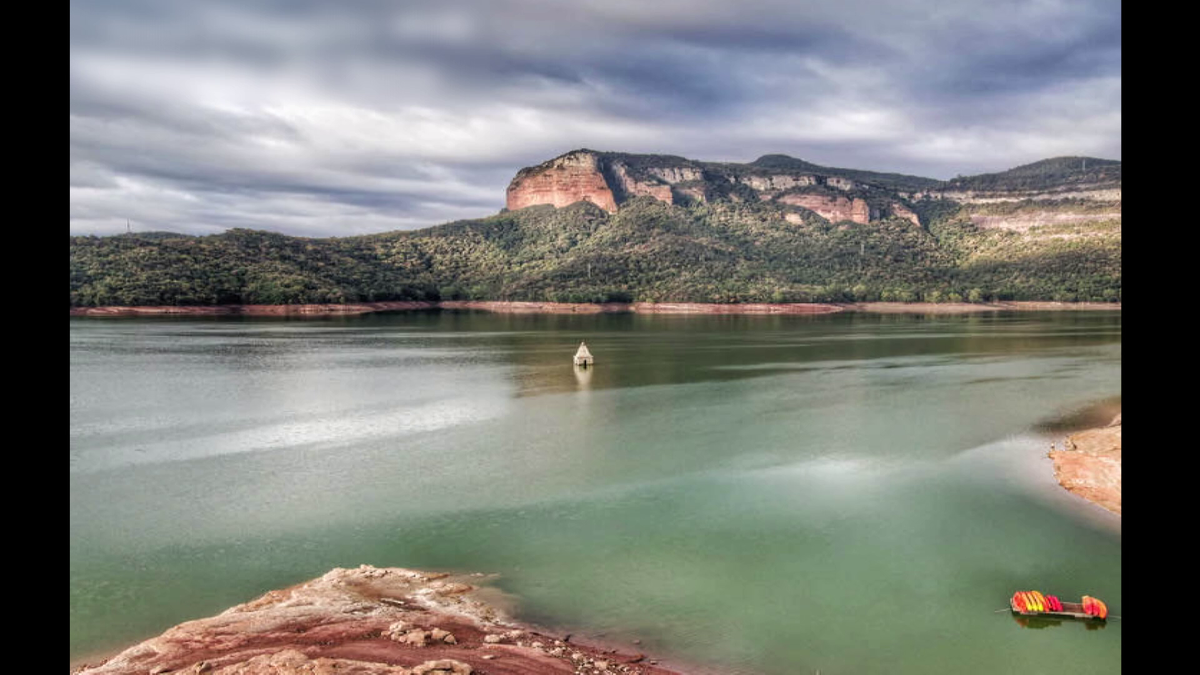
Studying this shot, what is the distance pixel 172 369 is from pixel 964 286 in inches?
4587

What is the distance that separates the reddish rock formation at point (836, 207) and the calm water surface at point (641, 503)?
416 feet

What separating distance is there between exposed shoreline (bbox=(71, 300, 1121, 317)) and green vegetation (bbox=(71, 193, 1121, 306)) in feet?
3.85

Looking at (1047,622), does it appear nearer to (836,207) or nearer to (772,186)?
(836,207)

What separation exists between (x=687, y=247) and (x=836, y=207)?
5503 cm

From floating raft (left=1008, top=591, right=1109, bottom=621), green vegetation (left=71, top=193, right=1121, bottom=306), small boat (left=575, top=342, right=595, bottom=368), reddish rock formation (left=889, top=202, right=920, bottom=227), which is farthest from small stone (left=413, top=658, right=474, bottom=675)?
reddish rock formation (left=889, top=202, right=920, bottom=227)

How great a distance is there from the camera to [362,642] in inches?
388

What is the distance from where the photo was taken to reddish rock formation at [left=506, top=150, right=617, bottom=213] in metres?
168

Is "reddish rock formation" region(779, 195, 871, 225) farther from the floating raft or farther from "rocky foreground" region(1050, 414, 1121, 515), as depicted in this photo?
the floating raft

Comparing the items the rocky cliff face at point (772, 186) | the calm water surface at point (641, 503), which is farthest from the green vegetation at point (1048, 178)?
the calm water surface at point (641, 503)

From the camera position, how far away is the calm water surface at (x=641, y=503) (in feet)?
38.8

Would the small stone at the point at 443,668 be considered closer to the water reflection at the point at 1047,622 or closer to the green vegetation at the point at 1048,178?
the water reflection at the point at 1047,622
